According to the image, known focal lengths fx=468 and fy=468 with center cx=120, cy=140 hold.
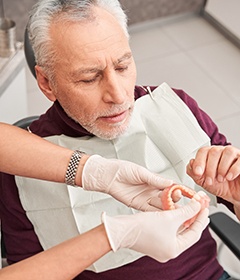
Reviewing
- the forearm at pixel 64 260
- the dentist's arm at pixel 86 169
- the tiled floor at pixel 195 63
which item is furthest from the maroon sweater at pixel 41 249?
the tiled floor at pixel 195 63

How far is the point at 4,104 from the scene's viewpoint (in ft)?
6.48

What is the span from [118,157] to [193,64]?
196 cm

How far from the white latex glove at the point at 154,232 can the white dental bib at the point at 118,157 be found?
0.34 meters

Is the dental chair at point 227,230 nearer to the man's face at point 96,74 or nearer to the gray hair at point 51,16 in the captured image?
the man's face at point 96,74

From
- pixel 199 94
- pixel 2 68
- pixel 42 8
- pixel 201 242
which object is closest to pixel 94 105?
pixel 42 8

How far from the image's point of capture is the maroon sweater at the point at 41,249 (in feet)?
4.44

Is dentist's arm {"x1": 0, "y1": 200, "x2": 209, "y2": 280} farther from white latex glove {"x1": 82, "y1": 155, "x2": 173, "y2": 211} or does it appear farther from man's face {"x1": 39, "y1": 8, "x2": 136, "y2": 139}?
man's face {"x1": 39, "y1": 8, "x2": 136, "y2": 139}

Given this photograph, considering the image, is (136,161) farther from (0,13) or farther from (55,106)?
(0,13)

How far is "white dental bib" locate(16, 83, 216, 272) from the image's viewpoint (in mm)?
1336

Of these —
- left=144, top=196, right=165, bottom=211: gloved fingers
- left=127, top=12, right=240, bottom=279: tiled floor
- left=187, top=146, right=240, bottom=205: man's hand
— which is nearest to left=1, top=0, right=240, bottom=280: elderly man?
left=187, top=146, right=240, bottom=205: man's hand

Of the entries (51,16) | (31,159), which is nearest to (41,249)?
(31,159)

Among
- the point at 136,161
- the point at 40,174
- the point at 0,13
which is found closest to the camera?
the point at 40,174

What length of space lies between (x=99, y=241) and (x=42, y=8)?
63cm

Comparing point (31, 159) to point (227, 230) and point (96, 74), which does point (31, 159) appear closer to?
point (96, 74)
